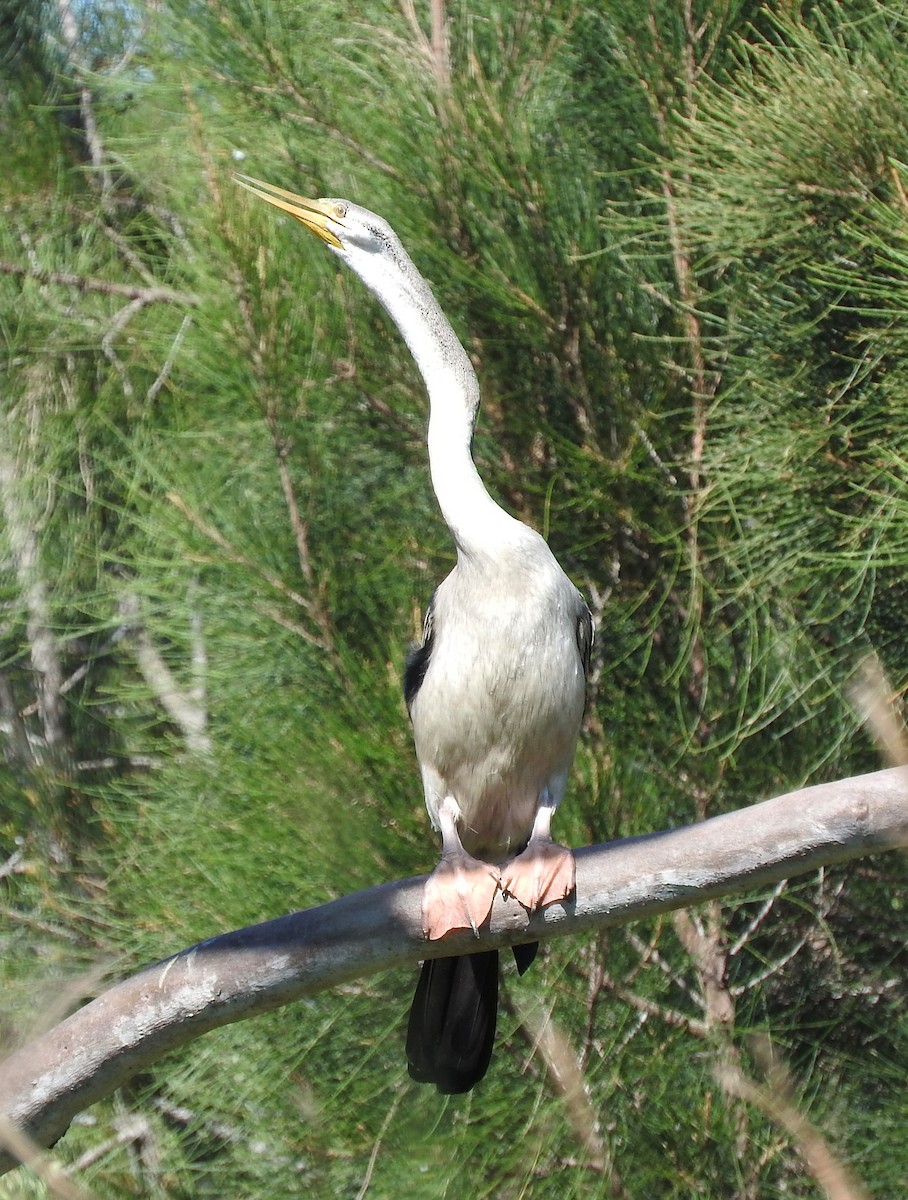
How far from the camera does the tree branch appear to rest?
1610 mm

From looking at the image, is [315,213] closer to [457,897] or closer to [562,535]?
[562,535]

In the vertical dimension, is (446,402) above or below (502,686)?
above

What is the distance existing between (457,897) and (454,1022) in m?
0.43

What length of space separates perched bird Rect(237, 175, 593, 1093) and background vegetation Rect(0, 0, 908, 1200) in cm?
25

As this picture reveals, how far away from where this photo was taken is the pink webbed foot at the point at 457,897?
1.67 meters

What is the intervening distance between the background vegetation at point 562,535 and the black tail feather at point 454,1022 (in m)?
0.20

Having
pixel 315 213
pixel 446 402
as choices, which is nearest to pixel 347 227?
pixel 315 213

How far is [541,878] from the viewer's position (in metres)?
1.79

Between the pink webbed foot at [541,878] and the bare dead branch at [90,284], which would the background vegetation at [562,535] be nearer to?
the pink webbed foot at [541,878]

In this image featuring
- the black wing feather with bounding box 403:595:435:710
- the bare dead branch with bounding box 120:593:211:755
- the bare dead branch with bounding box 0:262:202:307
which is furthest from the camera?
the bare dead branch with bounding box 0:262:202:307

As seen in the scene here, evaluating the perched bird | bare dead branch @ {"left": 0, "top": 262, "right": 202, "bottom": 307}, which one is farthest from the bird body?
bare dead branch @ {"left": 0, "top": 262, "right": 202, "bottom": 307}

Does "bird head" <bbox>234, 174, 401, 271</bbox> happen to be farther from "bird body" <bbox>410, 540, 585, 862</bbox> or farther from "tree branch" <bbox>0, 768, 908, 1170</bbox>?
"tree branch" <bbox>0, 768, 908, 1170</bbox>

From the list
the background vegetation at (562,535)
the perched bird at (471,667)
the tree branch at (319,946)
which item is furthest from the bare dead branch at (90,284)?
the tree branch at (319,946)

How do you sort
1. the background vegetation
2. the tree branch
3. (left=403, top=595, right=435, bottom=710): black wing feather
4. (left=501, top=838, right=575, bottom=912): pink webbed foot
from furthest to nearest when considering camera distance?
the background vegetation → (left=403, top=595, right=435, bottom=710): black wing feather → (left=501, top=838, right=575, bottom=912): pink webbed foot → the tree branch
